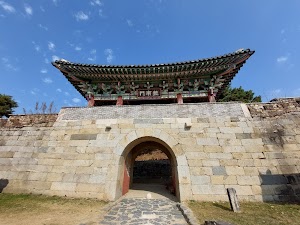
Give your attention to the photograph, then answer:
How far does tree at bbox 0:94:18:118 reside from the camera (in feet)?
61.6

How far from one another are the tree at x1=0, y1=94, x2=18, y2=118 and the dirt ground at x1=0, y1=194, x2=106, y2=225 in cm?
1667

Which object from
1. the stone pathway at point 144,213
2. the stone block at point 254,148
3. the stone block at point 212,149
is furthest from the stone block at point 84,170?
the stone block at point 254,148

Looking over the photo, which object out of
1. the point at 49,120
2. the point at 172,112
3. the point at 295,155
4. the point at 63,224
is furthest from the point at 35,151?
the point at 295,155

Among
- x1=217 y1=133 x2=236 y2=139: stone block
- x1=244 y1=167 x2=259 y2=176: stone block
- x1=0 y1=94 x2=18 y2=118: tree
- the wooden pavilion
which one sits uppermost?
x1=0 y1=94 x2=18 y2=118: tree

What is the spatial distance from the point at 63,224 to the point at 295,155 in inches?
347

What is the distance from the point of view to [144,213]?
570 centimetres

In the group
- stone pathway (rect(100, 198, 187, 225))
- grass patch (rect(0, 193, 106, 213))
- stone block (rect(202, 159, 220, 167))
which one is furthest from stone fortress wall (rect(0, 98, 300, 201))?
stone pathway (rect(100, 198, 187, 225))

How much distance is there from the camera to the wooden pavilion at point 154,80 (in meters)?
12.1

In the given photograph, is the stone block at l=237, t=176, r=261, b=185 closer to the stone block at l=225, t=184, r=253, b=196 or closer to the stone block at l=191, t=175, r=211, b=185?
the stone block at l=225, t=184, r=253, b=196

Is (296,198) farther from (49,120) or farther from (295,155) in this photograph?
(49,120)

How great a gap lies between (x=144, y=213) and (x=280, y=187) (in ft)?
17.4

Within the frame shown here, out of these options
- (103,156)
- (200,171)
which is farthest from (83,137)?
(200,171)

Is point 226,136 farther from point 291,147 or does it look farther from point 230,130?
point 291,147

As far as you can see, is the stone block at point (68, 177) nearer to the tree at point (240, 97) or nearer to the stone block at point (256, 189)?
the stone block at point (256, 189)
